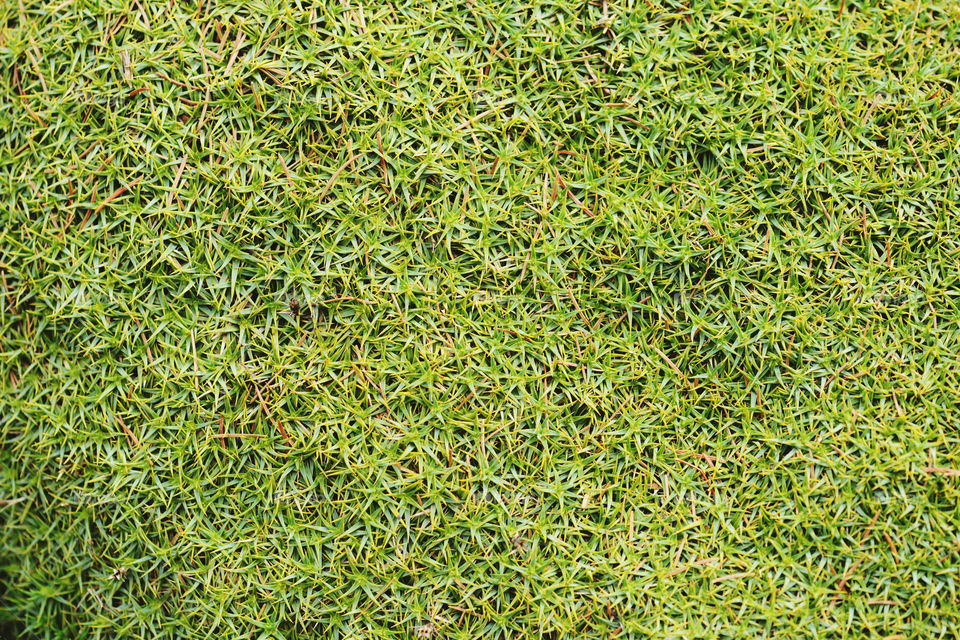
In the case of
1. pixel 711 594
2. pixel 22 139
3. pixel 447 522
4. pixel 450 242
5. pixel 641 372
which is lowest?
pixel 711 594

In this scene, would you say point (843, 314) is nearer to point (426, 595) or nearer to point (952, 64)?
point (952, 64)

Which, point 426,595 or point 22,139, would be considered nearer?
point 426,595

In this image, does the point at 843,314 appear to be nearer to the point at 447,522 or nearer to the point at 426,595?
the point at 447,522

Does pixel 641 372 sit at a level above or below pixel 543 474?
above

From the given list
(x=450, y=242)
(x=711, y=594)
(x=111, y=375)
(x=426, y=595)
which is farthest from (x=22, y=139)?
(x=711, y=594)

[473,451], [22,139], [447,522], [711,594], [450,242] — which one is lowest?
[711,594]

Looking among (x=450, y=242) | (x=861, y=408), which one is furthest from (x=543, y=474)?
(x=861, y=408)
